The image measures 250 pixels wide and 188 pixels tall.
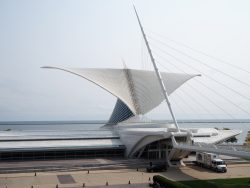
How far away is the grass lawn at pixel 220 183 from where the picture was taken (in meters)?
27.0

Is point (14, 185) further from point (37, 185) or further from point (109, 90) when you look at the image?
point (109, 90)

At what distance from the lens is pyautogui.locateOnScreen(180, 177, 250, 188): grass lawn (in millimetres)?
26969

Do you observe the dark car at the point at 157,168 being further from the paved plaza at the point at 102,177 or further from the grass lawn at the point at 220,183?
the grass lawn at the point at 220,183

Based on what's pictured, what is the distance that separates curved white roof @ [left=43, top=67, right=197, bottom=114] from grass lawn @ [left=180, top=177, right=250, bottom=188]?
2030 centimetres

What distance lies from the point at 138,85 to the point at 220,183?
2415 cm

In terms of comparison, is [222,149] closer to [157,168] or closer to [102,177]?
[157,168]

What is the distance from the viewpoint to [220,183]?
28.1 m

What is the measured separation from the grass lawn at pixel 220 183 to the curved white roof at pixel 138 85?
20.3m

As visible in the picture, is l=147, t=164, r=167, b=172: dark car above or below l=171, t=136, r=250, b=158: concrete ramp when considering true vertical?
below

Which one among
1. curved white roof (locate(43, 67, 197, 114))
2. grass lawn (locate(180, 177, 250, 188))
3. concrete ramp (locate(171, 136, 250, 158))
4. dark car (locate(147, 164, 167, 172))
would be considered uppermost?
curved white roof (locate(43, 67, 197, 114))

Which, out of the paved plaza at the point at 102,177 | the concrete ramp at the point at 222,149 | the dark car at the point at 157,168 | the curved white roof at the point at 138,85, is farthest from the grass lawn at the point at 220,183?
the curved white roof at the point at 138,85

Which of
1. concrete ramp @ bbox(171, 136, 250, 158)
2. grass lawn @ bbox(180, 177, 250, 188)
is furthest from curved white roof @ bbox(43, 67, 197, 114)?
grass lawn @ bbox(180, 177, 250, 188)

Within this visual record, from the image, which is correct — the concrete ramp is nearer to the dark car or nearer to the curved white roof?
the dark car

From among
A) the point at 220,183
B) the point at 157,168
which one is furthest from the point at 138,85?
the point at 220,183
